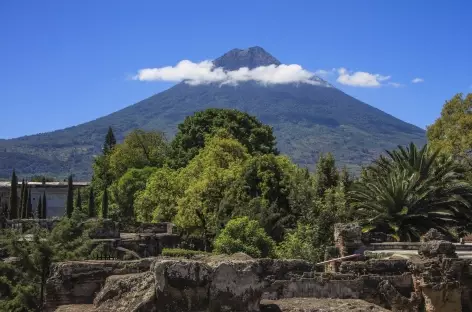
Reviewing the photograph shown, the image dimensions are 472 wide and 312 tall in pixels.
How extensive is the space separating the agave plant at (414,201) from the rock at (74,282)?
670 inches

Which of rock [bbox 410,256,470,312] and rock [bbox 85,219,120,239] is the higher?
rock [bbox 410,256,470,312]

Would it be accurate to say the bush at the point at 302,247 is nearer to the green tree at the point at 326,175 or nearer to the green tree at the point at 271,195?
the green tree at the point at 271,195

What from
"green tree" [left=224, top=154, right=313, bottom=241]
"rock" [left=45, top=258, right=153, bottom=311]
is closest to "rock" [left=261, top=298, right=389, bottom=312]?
"rock" [left=45, top=258, right=153, bottom=311]

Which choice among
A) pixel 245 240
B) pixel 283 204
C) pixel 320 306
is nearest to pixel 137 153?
pixel 283 204

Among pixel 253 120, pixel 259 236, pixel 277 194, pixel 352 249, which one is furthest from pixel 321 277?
pixel 253 120

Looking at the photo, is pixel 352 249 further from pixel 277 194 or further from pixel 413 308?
pixel 277 194

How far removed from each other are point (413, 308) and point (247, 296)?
6.57m

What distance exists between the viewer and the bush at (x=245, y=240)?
2615cm

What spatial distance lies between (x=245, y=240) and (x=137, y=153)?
45.1 metres

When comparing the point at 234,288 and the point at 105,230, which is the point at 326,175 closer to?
the point at 105,230

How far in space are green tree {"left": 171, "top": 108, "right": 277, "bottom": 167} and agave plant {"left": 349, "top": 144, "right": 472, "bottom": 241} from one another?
23.7 m

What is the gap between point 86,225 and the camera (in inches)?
1023

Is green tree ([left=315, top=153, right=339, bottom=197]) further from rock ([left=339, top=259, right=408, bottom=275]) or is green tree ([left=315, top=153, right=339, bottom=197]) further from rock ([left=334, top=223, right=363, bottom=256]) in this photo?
rock ([left=339, top=259, right=408, bottom=275])

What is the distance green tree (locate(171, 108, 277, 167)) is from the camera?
52375 mm
